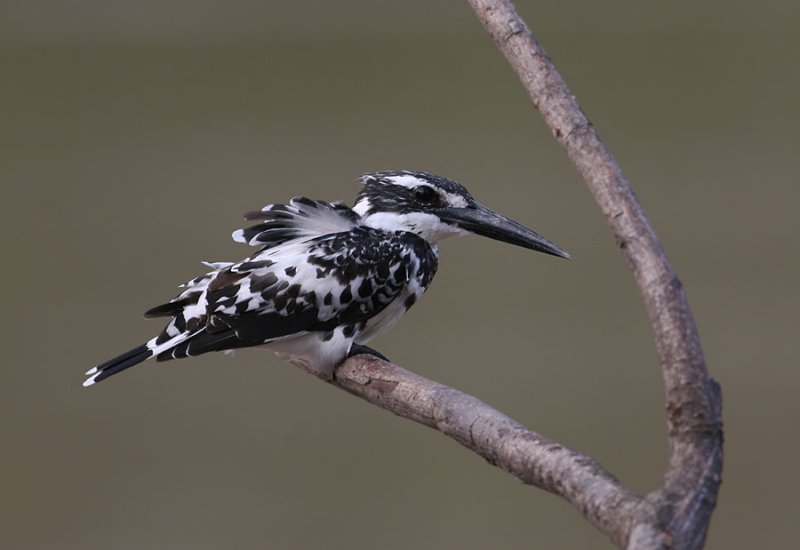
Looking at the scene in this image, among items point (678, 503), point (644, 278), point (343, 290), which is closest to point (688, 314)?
point (644, 278)

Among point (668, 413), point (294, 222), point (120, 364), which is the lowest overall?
point (668, 413)

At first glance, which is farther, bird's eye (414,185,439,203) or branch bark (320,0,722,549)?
bird's eye (414,185,439,203)

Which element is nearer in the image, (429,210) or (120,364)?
(120,364)

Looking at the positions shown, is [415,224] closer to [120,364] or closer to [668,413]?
[120,364]

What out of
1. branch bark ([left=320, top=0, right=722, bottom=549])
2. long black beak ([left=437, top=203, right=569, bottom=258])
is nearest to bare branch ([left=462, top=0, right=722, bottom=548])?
branch bark ([left=320, top=0, right=722, bottom=549])

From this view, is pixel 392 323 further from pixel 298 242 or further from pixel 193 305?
pixel 193 305

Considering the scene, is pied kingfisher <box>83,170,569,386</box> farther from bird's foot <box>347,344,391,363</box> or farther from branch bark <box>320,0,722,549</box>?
branch bark <box>320,0,722,549</box>

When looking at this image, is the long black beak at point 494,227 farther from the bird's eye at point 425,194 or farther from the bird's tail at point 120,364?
the bird's tail at point 120,364

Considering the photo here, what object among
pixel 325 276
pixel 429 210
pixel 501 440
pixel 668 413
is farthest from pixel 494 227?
pixel 668 413

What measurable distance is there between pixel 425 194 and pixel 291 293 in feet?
0.81

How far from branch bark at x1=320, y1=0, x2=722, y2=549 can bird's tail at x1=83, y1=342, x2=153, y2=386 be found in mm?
474

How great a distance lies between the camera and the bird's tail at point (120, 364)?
4.54 feet

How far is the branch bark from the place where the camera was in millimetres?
797

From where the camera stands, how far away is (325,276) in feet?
4.72
